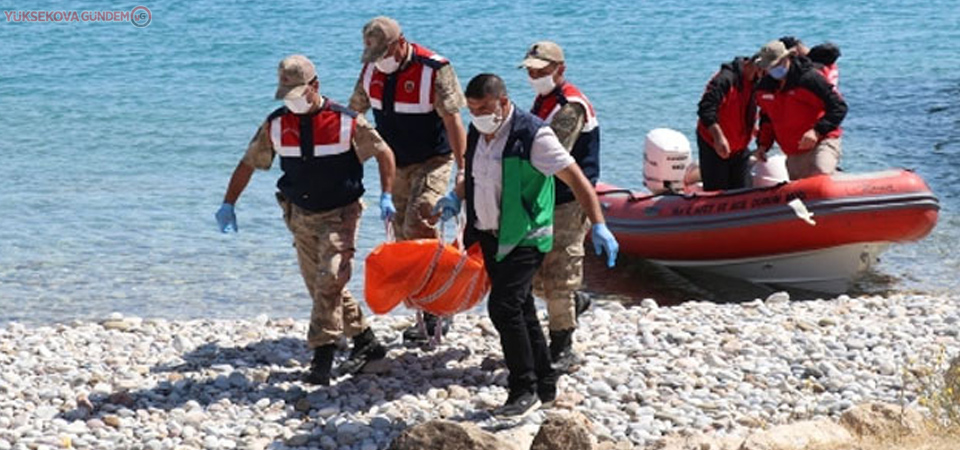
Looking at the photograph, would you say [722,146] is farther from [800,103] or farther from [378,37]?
[378,37]

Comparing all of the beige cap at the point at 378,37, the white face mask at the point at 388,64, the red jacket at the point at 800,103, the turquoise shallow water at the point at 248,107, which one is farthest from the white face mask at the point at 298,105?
the red jacket at the point at 800,103

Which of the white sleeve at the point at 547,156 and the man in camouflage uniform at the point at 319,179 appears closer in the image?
the white sleeve at the point at 547,156

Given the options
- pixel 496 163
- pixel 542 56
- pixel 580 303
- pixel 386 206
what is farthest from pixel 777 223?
pixel 496 163

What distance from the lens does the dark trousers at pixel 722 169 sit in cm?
1100

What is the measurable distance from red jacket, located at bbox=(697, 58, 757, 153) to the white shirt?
4.03 metres

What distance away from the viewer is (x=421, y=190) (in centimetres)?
779

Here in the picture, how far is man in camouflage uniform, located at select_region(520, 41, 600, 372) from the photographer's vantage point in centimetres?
706

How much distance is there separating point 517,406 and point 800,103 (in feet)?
14.0

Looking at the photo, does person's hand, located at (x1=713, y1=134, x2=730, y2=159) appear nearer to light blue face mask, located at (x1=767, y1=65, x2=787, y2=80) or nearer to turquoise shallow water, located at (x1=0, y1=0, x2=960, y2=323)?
light blue face mask, located at (x1=767, y1=65, x2=787, y2=80)

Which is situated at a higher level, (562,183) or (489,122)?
(489,122)

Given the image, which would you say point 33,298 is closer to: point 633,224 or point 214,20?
point 633,224

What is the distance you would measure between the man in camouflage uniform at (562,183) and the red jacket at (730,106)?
334cm

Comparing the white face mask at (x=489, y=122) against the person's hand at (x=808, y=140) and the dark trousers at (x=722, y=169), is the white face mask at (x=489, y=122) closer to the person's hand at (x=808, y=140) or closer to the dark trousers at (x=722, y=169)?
the person's hand at (x=808, y=140)

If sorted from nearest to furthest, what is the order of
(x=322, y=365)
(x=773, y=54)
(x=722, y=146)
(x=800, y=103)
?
(x=322, y=365), (x=773, y=54), (x=800, y=103), (x=722, y=146)
